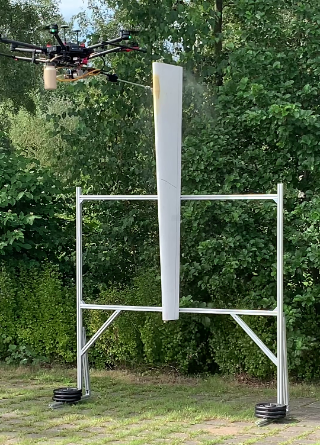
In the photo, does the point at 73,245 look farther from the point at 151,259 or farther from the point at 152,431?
the point at 152,431

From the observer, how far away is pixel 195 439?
19.4 ft

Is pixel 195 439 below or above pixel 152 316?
below

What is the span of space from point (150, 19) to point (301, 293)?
347 centimetres

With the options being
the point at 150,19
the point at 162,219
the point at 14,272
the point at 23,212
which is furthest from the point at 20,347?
the point at 150,19

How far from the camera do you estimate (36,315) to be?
30.1 feet

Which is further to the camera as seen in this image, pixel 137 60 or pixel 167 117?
pixel 137 60

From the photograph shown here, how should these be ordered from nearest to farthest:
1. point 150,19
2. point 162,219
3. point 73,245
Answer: point 162,219 < point 150,19 < point 73,245

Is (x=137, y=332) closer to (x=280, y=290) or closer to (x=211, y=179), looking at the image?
(x=211, y=179)

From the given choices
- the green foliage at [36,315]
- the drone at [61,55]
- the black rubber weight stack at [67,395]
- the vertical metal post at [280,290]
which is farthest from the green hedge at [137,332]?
the drone at [61,55]

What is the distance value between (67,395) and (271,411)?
1910 millimetres

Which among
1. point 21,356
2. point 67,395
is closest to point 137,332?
point 21,356

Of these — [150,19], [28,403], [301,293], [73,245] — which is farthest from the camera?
[73,245]

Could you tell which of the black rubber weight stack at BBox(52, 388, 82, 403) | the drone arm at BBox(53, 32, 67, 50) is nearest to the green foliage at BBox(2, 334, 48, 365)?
the black rubber weight stack at BBox(52, 388, 82, 403)

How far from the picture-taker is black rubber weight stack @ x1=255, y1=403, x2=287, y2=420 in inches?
250
